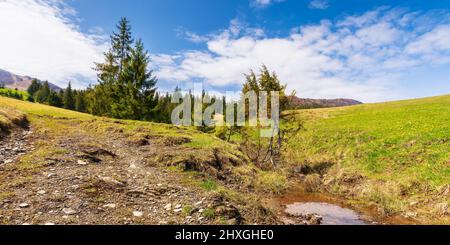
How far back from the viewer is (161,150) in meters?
21.3

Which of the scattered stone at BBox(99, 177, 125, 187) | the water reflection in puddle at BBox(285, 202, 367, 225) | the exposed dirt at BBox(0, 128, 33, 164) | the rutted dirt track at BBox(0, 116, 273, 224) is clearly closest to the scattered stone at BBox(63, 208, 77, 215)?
the rutted dirt track at BBox(0, 116, 273, 224)

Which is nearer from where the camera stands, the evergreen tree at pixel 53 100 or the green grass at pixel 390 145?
the green grass at pixel 390 145

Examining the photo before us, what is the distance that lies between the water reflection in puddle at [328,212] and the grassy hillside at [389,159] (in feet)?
7.47

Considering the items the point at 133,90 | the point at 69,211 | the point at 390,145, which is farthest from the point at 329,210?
the point at 133,90

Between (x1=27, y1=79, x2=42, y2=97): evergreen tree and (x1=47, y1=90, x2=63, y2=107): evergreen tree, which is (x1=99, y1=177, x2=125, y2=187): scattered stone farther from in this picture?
(x1=27, y1=79, x2=42, y2=97): evergreen tree

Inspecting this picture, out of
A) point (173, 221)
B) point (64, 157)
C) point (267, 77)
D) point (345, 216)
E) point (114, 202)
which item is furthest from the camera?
point (267, 77)

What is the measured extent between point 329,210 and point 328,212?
557 millimetres

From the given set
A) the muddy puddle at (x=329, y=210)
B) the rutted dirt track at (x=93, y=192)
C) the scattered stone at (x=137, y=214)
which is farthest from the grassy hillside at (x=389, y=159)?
the scattered stone at (x=137, y=214)

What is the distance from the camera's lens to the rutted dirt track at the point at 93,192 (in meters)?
9.80

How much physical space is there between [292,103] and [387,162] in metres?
11.8

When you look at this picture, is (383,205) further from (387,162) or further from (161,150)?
(161,150)

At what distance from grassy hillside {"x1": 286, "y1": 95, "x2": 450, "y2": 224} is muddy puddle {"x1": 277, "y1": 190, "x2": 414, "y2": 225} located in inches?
44.8

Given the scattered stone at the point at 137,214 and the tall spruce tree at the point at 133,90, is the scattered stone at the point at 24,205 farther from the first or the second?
the tall spruce tree at the point at 133,90

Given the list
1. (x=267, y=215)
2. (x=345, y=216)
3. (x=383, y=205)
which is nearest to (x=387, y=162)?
(x=383, y=205)
